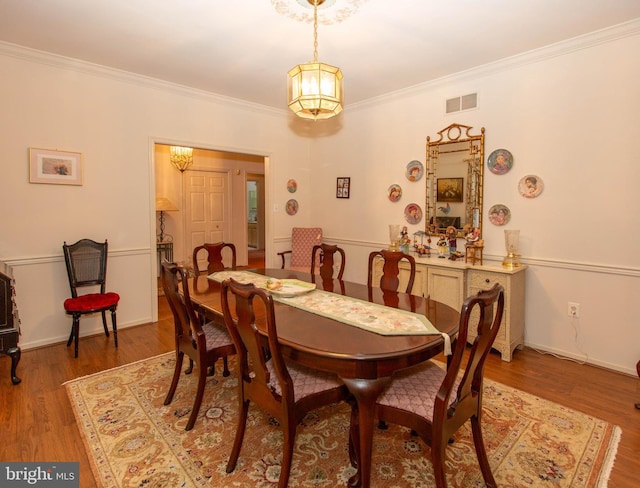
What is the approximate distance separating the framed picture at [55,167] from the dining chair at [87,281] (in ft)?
2.01

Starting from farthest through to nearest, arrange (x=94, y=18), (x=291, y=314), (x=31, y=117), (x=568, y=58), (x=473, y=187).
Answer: (x=473, y=187)
(x=31, y=117)
(x=568, y=58)
(x=94, y=18)
(x=291, y=314)

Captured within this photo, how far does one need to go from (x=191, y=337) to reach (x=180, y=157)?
457 centimetres

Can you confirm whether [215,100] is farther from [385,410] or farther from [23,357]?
[385,410]

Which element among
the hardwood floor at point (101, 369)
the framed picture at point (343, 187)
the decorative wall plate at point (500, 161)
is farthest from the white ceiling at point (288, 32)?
the hardwood floor at point (101, 369)

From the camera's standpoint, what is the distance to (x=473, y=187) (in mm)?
3680

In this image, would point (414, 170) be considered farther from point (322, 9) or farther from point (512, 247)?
point (322, 9)

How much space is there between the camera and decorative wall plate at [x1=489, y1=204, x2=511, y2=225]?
3479mm

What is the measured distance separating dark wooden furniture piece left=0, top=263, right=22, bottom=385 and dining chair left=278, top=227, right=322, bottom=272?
9.88 ft

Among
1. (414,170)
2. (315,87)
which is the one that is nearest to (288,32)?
(315,87)

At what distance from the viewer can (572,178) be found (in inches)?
122

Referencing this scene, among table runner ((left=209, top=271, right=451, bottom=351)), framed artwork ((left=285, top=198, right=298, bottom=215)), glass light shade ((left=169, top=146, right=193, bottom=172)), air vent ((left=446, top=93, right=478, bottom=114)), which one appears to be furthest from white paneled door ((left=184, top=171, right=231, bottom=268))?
table runner ((left=209, top=271, right=451, bottom=351))

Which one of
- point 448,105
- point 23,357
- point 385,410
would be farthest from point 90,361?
point 448,105

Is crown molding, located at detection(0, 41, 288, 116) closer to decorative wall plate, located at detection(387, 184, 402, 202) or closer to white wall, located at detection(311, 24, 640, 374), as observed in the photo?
decorative wall plate, located at detection(387, 184, 402, 202)

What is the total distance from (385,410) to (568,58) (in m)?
3.29
